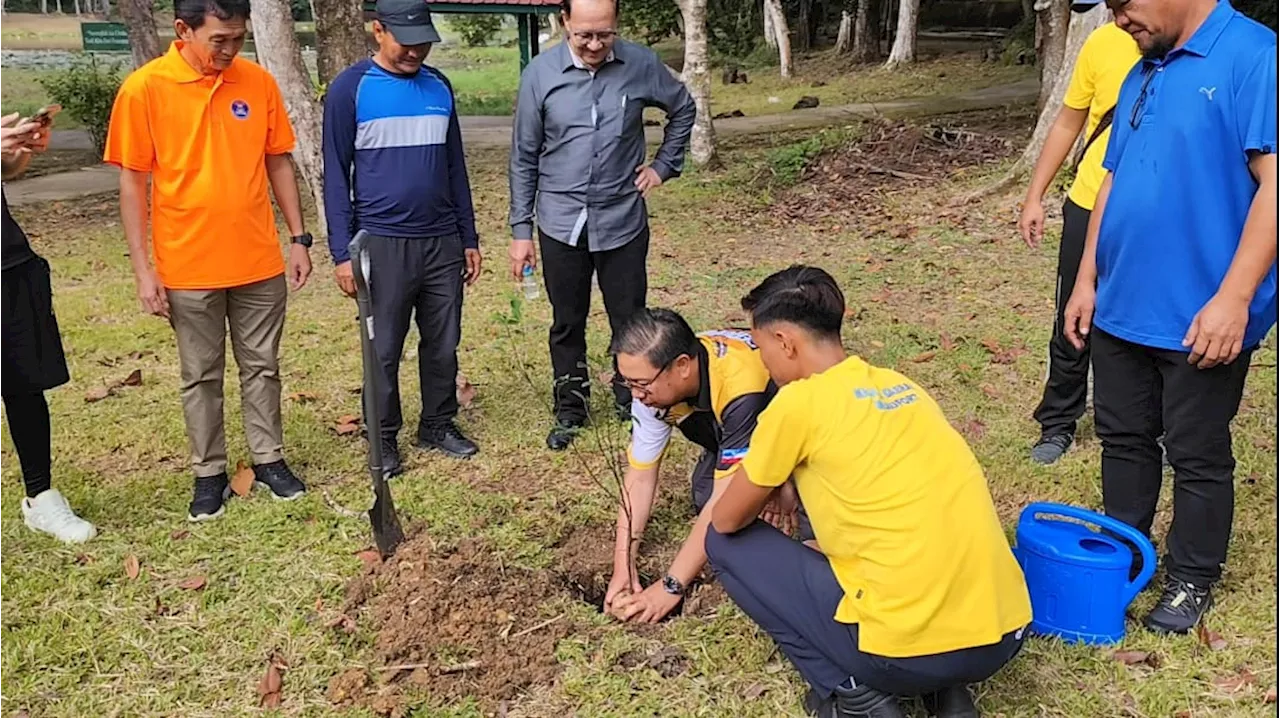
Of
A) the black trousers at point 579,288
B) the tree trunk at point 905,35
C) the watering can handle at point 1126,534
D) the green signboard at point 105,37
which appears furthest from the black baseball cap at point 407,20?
the tree trunk at point 905,35

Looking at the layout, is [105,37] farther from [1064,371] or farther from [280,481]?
[1064,371]

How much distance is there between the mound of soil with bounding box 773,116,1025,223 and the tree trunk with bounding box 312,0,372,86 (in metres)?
3.76

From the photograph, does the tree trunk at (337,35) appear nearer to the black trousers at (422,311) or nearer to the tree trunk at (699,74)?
the tree trunk at (699,74)

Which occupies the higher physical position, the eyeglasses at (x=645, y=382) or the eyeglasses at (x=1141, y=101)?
the eyeglasses at (x=1141, y=101)

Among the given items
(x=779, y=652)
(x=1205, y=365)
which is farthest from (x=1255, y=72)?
(x=779, y=652)

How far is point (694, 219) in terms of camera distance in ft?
31.0

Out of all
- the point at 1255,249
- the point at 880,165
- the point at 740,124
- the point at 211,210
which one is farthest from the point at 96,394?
the point at 740,124

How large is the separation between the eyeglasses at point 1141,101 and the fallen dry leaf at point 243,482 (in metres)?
3.30

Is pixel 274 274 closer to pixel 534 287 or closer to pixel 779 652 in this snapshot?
pixel 779 652

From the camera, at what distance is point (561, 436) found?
4613mm

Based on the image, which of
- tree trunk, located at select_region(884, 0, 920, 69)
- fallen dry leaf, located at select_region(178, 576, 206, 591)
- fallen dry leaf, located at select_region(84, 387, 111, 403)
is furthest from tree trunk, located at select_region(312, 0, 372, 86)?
tree trunk, located at select_region(884, 0, 920, 69)

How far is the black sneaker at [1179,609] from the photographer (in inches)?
120

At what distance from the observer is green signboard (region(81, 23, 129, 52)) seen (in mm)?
13977

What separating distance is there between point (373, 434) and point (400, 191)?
103 cm
